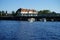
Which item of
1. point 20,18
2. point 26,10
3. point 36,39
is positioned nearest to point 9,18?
point 20,18

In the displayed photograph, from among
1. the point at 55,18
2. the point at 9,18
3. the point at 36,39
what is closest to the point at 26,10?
the point at 9,18

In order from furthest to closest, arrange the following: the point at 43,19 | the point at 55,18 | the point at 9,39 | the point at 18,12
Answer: the point at 18,12 → the point at 55,18 → the point at 43,19 → the point at 9,39

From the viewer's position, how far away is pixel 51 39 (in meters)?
20.2

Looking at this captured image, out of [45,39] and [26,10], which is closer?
[45,39]

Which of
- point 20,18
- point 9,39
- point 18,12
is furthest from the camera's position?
point 18,12

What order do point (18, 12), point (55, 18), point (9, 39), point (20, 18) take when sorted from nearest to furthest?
point (9, 39) → point (55, 18) → point (20, 18) → point (18, 12)

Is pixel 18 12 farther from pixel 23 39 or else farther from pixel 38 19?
pixel 23 39

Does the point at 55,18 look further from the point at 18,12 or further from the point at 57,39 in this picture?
the point at 57,39

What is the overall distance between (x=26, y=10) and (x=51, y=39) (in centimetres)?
14753

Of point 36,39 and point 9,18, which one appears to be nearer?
point 36,39

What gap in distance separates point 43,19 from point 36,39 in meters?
84.9

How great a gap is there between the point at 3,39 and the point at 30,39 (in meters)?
2.46

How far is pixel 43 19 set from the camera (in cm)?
10494

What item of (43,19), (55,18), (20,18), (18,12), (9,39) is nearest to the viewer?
(9,39)
